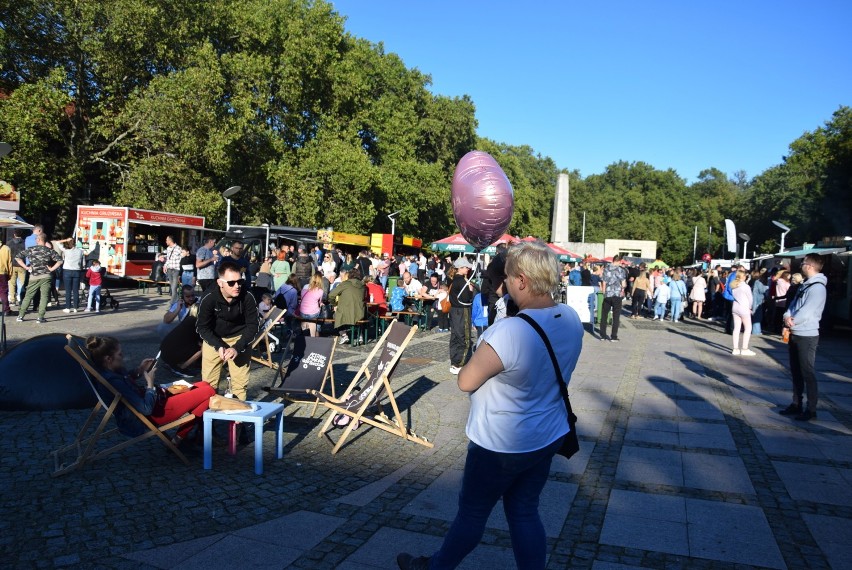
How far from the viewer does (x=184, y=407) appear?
5.26m

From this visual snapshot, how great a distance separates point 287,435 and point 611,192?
3439 inches

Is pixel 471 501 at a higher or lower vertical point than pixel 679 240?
lower

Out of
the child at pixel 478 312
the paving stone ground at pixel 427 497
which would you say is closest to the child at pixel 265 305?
the paving stone ground at pixel 427 497

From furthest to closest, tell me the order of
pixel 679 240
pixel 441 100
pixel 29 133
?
pixel 679 240
pixel 441 100
pixel 29 133

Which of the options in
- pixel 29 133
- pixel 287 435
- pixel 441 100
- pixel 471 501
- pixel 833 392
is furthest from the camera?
pixel 441 100

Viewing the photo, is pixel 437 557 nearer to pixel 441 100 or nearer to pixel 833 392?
pixel 833 392

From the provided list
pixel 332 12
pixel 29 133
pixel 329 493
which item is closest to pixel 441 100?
pixel 332 12

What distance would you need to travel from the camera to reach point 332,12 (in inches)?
1409

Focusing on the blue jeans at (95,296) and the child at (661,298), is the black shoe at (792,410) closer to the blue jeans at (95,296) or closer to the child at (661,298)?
the child at (661,298)

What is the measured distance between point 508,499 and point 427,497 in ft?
6.45

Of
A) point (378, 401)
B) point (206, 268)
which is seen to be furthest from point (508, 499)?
point (206, 268)

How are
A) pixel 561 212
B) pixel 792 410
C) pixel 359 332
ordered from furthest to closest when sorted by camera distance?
pixel 561 212 < pixel 359 332 < pixel 792 410

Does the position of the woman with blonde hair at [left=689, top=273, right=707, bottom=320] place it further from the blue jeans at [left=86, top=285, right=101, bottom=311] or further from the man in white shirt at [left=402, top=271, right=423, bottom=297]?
the blue jeans at [left=86, top=285, right=101, bottom=311]

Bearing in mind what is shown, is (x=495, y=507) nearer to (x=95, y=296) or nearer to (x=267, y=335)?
(x=267, y=335)
